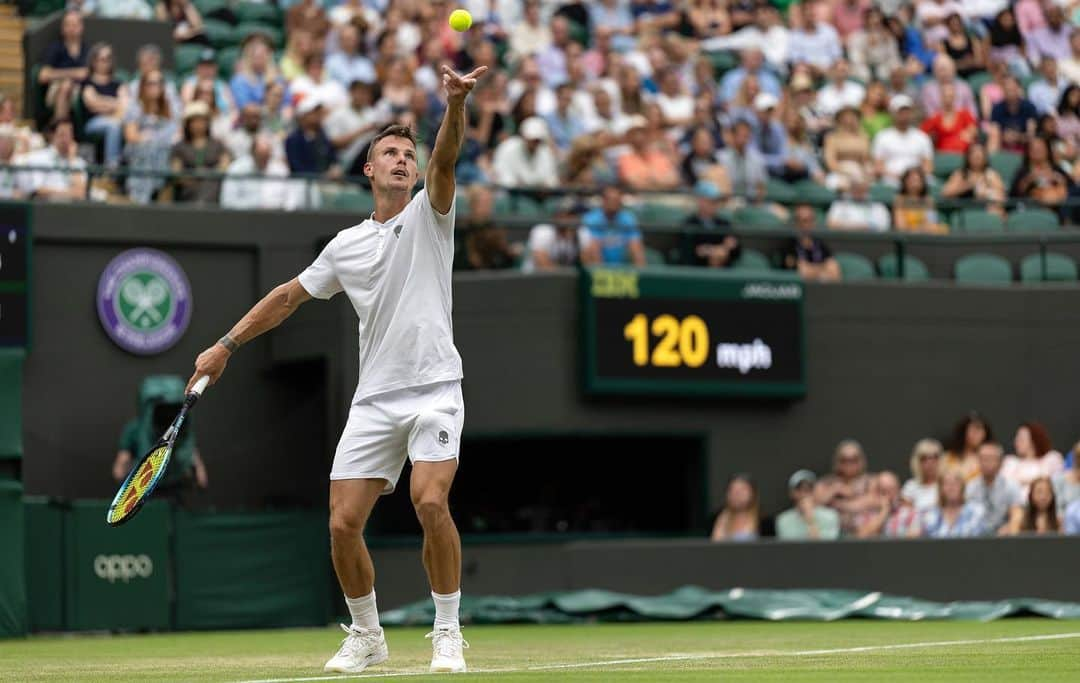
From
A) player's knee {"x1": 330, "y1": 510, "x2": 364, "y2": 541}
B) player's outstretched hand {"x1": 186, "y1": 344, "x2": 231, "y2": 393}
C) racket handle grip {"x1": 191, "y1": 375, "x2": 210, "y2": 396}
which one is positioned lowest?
player's knee {"x1": 330, "y1": 510, "x2": 364, "y2": 541}

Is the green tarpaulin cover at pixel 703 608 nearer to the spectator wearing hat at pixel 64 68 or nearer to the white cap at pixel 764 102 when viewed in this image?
the spectator wearing hat at pixel 64 68

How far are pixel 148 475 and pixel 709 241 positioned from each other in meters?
10.1

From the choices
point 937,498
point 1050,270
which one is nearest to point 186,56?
point 937,498

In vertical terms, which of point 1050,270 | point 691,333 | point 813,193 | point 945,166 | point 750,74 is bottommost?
point 691,333

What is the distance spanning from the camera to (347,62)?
1942cm

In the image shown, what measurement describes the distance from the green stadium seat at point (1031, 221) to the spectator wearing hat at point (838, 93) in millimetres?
2595

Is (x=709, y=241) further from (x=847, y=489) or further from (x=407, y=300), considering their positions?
(x=407, y=300)

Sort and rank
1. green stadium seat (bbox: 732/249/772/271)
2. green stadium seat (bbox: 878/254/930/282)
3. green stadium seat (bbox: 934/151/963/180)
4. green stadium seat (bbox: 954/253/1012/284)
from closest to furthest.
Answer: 1. green stadium seat (bbox: 732/249/772/271)
2. green stadium seat (bbox: 878/254/930/282)
3. green stadium seat (bbox: 954/253/1012/284)
4. green stadium seat (bbox: 934/151/963/180)

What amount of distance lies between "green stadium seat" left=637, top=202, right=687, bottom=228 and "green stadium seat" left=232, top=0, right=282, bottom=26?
4801 millimetres

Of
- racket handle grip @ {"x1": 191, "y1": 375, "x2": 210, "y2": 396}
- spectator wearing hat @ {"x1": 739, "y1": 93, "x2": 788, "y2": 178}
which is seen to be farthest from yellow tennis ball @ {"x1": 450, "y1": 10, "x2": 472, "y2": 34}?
spectator wearing hat @ {"x1": 739, "y1": 93, "x2": 788, "y2": 178}

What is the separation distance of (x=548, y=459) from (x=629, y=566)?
2799mm

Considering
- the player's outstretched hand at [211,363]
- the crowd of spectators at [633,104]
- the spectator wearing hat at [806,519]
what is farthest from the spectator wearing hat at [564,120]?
the player's outstretched hand at [211,363]

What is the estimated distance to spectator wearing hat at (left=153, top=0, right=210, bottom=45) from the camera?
19.7m

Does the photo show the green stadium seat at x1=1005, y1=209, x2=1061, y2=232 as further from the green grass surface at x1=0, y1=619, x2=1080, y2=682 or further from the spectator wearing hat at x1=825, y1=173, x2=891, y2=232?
the green grass surface at x1=0, y1=619, x2=1080, y2=682
